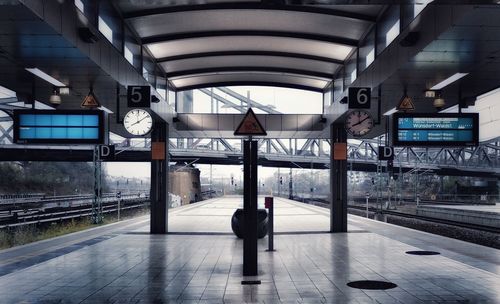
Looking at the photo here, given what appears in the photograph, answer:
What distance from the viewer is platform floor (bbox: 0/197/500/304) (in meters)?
7.99

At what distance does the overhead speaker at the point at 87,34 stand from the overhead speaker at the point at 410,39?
5954mm

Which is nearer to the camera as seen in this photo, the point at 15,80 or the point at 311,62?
the point at 15,80

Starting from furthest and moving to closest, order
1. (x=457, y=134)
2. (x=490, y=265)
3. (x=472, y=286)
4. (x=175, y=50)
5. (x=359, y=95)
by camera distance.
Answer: (x=175, y=50) < (x=359, y=95) < (x=457, y=134) < (x=490, y=265) < (x=472, y=286)

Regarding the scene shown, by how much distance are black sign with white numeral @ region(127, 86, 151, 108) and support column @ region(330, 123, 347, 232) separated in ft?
24.8

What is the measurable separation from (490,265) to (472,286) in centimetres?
270

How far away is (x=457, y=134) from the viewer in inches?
479

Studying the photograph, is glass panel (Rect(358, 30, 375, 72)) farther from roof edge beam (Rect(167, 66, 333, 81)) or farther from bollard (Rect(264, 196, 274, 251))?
bollard (Rect(264, 196, 274, 251))

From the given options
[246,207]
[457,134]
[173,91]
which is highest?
[173,91]

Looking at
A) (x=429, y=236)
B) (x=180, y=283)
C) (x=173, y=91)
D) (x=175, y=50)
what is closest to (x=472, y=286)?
(x=180, y=283)

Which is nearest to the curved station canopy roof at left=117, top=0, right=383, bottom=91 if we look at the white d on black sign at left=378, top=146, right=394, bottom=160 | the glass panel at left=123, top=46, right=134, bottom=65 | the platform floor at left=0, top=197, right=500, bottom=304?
the glass panel at left=123, top=46, right=134, bottom=65

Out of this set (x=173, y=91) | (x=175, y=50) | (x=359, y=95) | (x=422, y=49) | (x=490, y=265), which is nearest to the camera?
(x=422, y=49)

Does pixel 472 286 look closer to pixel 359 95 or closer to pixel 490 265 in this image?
pixel 490 265

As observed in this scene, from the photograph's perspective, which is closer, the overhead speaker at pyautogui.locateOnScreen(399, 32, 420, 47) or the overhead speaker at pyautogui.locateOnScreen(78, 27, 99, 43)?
the overhead speaker at pyautogui.locateOnScreen(78, 27, 99, 43)

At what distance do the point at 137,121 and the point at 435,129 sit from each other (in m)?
7.46
